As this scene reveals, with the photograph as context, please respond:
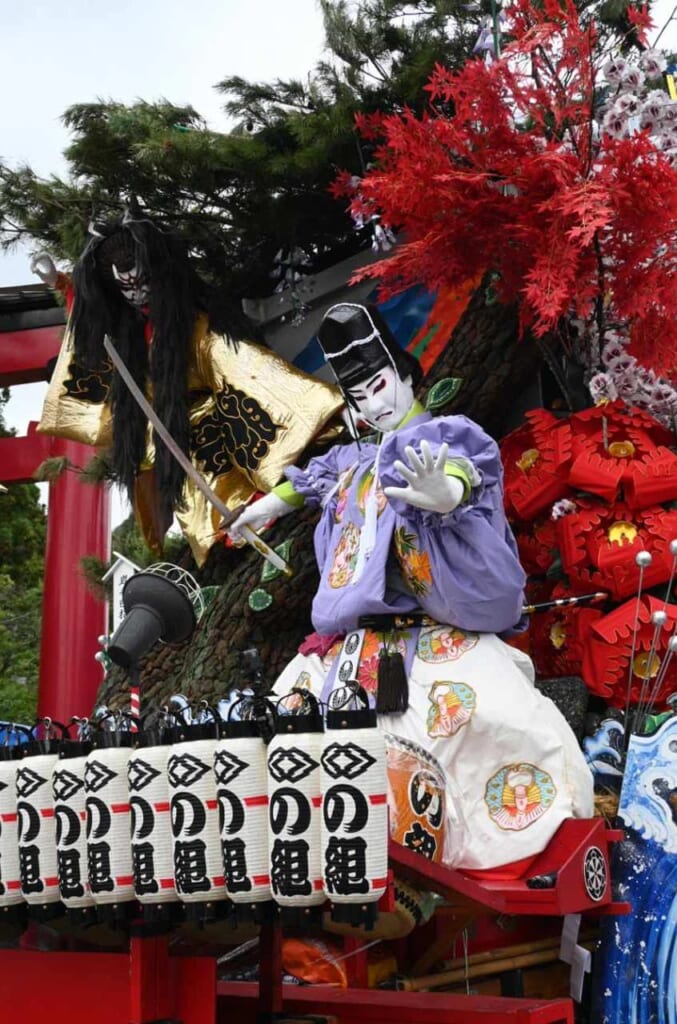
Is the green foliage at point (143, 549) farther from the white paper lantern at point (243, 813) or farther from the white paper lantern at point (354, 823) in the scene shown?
the white paper lantern at point (354, 823)

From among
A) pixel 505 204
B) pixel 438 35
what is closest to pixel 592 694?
pixel 505 204

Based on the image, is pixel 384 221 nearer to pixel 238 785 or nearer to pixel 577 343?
pixel 577 343

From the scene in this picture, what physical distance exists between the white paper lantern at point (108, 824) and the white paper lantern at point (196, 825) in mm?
125

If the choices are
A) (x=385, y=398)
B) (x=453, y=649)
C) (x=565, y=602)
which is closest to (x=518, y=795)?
(x=453, y=649)

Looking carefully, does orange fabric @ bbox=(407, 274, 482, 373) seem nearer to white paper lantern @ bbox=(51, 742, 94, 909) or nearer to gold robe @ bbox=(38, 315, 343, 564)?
gold robe @ bbox=(38, 315, 343, 564)

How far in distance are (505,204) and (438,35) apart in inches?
39.1

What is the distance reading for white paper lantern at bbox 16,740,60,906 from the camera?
2.41m

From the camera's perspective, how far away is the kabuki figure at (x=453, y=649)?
3.01 m

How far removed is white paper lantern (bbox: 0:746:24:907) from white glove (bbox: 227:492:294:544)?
146 centimetres

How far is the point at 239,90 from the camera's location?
173 inches

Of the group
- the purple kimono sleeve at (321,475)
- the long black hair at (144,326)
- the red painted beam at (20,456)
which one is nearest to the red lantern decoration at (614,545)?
the purple kimono sleeve at (321,475)

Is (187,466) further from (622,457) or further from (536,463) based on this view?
(622,457)

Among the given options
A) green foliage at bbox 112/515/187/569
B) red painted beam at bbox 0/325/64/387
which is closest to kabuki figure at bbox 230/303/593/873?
green foliage at bbox 112/515/187/569

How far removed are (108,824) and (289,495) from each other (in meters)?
1.71
